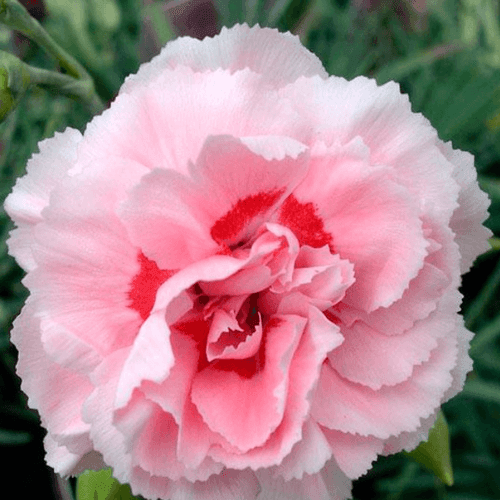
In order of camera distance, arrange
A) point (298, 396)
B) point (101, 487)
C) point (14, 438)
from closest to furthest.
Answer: point (298, 396) < point (101, 487) < point (14, 438)

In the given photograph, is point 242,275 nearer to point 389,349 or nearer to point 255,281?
point 255,281

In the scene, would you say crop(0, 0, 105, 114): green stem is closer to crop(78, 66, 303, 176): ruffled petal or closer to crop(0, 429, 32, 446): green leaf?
crop(78, 66, 303, 176): ruffled petal

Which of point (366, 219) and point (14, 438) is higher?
point (366, 219)

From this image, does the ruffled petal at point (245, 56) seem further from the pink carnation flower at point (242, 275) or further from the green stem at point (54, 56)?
the green stem at point (54, 56)

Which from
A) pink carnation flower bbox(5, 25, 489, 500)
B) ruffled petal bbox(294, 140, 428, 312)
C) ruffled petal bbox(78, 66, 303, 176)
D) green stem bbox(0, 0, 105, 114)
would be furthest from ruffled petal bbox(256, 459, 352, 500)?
green stem bbox(0, 0, 105, 114)

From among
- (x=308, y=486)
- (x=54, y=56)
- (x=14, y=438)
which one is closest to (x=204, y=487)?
(x=308, y=486)

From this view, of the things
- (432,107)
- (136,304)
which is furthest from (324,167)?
(432,107)

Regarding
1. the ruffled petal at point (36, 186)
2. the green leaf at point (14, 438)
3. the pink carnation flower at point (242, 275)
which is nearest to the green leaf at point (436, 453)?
the pink carnation flower at point (242, 275)
